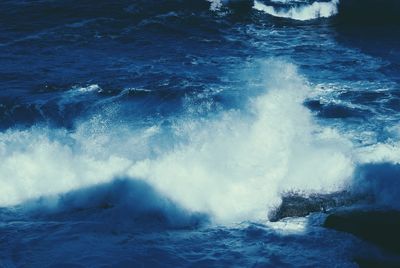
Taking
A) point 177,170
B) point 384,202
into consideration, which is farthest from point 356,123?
point 177,170

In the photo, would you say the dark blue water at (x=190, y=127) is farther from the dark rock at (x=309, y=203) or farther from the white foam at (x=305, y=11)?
the dark rock at (x=309, y=203)

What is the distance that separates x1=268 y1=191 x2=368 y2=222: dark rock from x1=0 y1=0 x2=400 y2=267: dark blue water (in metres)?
0.30

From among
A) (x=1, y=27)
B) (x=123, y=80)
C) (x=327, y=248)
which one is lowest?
(x=327, y=248)

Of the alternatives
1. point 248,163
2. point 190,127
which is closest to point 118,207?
point 248,163

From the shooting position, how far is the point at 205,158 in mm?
18984

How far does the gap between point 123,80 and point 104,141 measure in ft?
18.4

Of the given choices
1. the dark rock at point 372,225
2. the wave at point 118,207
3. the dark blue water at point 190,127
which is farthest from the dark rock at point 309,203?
the wave at point 118,207

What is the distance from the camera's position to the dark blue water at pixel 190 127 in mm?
15125

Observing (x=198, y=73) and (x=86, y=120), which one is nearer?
(x=86, y=120)

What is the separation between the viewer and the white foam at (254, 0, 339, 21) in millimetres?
33531

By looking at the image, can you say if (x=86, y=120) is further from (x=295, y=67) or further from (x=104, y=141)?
(x=295, y=67)

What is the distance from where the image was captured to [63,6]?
113 ft

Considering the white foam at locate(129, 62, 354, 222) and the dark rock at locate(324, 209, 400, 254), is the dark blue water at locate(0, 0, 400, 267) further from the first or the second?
the dark rock at locate(324, 209, 400, 254)

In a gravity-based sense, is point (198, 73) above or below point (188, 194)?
above
